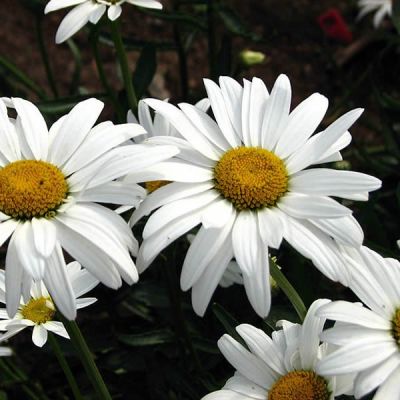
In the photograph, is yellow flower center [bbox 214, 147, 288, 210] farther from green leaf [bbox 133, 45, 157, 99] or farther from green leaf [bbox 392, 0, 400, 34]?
green leaf [bbox 392, 0, 400, 34]

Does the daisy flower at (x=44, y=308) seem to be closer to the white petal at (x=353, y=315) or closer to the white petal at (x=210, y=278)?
the white petal at (x=210, y=278)

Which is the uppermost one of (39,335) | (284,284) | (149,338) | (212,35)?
(212,35)

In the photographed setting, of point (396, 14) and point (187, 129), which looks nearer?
point (187, 129)

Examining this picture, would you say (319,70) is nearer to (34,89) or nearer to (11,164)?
(34,89)

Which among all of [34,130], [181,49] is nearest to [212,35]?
[181,49]

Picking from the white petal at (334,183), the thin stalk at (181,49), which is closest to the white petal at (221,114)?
the white petal at (334,183)

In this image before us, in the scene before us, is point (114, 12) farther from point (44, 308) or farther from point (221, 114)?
point (44, 308)

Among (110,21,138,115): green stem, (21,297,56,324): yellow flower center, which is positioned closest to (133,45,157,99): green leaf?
(110,21,138,115): green stem

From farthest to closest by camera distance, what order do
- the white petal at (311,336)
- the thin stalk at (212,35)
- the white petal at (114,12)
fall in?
the thin stalk at (212,35) < the white petal at (114,12) < the white petal at (311,336)
